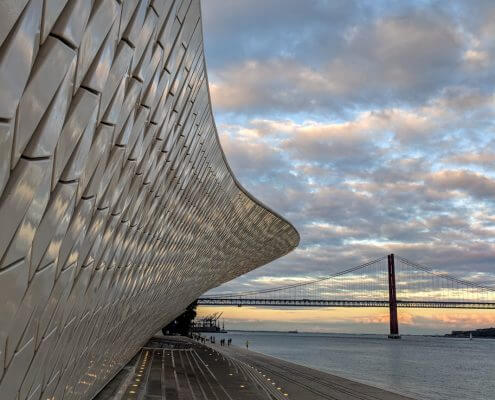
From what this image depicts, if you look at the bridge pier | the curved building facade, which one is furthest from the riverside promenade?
the bridge pier

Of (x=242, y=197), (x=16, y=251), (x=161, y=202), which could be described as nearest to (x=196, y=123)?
(x=161, y=202)

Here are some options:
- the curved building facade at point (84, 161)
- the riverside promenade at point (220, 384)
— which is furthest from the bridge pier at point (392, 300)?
the curved building facade at point (84, 161)

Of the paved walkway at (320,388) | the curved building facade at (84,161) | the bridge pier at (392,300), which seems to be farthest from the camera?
the bridge pier at (392,300)

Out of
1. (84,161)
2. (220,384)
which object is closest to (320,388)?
(220,384)

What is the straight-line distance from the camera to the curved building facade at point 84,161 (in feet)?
15.2

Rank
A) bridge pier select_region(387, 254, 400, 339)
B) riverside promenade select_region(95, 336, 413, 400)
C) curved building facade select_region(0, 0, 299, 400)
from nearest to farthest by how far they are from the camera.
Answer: curved building facade select_region(0, 0, 299, 400)
riverside promenade select_region(95, 336, 413, 400)
bridge pier select_region(387, 254, 400, 339)

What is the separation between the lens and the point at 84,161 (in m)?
6.58

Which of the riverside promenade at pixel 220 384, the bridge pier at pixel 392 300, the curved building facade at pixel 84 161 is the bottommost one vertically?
the riverside promenade at pixel 220 384

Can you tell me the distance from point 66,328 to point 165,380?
56.9 ft

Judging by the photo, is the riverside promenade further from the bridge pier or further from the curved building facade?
the bridge pier

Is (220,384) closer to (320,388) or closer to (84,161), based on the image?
(320,388)

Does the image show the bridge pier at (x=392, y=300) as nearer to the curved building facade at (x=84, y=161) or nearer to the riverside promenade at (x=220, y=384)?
the riverside promenade at (x=220, y=384)

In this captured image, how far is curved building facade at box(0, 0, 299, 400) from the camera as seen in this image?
15.2 ft

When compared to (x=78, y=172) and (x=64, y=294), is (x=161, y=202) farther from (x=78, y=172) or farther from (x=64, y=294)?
(x=78, y=172)
